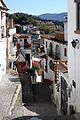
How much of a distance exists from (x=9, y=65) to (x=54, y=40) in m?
5.36

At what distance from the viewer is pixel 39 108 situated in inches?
867

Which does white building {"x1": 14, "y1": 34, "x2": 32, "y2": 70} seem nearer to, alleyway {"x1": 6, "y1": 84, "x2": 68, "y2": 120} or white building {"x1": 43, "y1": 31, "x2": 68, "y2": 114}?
white building {"x1": 43, "y1": 31, "x2": 68, "y2": 114}

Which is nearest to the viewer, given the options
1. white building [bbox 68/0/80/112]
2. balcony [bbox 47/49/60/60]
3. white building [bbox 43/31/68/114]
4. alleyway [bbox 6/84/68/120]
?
white building [bbox 68/0/80/112]

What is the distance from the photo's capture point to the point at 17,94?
22703mm

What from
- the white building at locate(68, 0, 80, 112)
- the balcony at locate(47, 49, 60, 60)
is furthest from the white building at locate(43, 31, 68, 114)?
the white building at locate(68, 0, 80, 112)

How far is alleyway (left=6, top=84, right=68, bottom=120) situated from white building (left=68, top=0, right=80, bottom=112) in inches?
47.8

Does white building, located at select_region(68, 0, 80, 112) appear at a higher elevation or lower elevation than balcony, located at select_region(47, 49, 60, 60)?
higher

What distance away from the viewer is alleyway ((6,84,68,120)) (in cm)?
1673

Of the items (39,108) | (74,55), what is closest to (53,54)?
(39,108)

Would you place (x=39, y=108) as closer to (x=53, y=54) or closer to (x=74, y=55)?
(x=74, y=55)

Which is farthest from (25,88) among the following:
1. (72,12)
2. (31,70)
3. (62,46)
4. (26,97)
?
(72,12)

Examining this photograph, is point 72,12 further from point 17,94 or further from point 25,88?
point 25,88

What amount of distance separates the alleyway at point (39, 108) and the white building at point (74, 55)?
3.98 feet

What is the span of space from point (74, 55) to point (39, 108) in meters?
6.64
